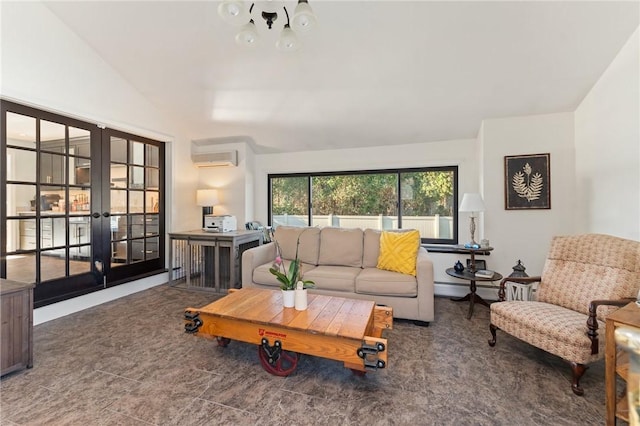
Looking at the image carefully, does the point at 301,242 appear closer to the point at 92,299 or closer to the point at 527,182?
the point at 92,299

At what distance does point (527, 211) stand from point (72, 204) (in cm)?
510

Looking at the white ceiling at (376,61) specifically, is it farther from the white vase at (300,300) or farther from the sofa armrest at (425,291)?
the white vase at (300,300)

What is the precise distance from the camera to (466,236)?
3814 millimetres

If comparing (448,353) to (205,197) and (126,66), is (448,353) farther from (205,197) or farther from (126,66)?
(126,66)

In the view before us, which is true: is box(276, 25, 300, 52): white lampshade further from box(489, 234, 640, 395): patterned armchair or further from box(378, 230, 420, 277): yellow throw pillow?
box(489, 234, 640, 395): patterned armchair

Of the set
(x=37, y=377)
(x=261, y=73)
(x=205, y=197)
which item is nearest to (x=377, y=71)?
(x=261, y=73)

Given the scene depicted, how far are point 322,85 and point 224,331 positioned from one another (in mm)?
2570

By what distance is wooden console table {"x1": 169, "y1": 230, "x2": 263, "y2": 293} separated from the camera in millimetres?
3799

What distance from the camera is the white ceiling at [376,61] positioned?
87.4 inches

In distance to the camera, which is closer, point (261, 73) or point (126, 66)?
point (261, 73)

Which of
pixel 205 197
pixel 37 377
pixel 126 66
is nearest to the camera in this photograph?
pixel 37 377

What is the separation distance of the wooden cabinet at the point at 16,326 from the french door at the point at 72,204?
96 cm

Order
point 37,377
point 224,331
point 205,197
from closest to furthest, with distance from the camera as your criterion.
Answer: point 37,377 < point 224,331 < point 205,197

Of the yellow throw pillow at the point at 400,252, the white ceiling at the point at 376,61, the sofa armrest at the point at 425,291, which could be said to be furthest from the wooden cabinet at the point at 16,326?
the sofa armrest at the point at 425,291
